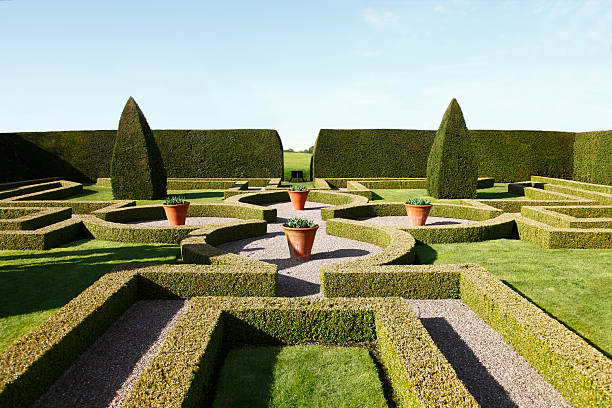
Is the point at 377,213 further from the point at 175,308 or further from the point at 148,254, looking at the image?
the point at 175,308

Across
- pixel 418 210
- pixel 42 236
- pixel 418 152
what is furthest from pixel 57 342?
pixel 418 152

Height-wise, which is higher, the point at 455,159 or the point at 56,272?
the point at 455,159

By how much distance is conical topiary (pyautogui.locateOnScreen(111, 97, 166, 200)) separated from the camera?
61.7 feet

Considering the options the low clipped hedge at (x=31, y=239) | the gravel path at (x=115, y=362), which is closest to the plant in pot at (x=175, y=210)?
the low clipped hedge at (x=31, y=239)

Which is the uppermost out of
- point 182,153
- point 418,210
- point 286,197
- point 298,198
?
point 182,153

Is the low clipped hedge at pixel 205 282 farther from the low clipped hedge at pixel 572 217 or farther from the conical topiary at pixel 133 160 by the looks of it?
the conical topiary at pixel 133 160

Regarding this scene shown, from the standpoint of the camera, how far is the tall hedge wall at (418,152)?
2964cm

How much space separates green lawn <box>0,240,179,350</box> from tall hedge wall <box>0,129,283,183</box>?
1912 centimetres

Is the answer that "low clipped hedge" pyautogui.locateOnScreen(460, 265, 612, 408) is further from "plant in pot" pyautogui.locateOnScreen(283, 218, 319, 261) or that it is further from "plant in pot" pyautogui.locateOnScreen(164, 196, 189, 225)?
"plant in pot" pyautogui.locateOnScreen(164, 196, 189, 225)

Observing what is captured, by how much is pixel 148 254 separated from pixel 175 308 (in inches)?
137

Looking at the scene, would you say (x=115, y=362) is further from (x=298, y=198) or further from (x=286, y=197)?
(x=286, y=197)

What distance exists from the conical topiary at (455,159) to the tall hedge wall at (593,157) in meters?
14.7

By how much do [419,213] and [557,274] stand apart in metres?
4.95

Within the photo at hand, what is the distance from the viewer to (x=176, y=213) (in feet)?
41.3
